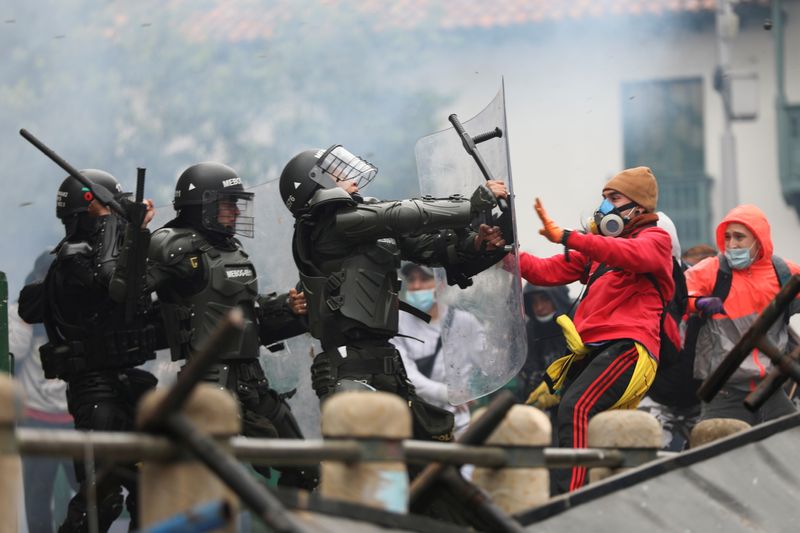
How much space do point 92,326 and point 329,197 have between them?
136cm

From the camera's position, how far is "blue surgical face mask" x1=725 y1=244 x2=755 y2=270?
27.9 feet

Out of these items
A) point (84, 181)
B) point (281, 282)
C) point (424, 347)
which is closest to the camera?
point (84, 181)

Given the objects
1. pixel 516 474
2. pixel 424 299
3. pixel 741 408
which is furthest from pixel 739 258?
pixel 516 474

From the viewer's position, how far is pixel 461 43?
19.0m

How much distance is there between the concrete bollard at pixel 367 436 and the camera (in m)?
4.38

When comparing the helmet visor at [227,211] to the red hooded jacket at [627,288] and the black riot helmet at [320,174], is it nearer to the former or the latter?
the black riot helmet at [320,174]

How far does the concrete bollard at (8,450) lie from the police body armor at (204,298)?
3.69 metres

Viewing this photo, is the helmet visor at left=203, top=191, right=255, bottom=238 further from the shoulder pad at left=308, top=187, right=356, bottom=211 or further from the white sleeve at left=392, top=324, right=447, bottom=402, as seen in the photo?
the white sleeve at left=392, top=324, right=447, bottom=402

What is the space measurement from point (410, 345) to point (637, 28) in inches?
411

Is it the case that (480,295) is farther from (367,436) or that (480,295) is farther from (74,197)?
(367,436)

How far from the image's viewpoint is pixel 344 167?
306 inches

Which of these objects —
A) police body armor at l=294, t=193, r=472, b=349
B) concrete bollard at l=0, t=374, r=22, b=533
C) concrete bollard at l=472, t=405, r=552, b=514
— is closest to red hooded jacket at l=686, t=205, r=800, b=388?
police body armor at l=294, t=193, r=472, b=349

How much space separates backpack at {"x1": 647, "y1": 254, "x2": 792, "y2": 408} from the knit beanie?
1.05 meters

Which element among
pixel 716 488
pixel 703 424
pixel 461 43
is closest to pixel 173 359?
pixel 703 424
